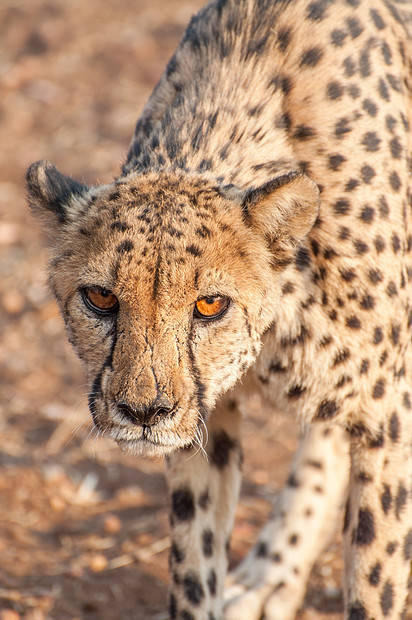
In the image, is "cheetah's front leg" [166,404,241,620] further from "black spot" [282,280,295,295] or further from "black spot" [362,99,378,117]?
"black spot" [362,99,378,117]

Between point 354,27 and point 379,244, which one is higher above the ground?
point 354,27

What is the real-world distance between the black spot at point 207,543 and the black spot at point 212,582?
70 millimetres

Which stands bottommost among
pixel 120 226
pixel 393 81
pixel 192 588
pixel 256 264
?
pixel 192 588

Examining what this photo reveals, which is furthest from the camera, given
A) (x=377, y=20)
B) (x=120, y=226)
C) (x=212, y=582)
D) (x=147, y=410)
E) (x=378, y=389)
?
(x=212, y=582)

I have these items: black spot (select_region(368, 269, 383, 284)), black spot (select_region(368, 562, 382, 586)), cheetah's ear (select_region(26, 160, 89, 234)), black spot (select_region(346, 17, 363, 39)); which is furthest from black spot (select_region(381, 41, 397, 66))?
black spot (select_region(368, 562, 382, 586))

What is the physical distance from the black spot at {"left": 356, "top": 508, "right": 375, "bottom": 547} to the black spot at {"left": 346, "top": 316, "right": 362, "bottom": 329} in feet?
2.14

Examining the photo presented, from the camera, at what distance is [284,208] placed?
2.84m

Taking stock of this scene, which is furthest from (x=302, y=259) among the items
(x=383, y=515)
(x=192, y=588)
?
(x=192, y=588)

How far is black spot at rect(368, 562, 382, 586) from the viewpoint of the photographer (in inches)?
127

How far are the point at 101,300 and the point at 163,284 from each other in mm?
222

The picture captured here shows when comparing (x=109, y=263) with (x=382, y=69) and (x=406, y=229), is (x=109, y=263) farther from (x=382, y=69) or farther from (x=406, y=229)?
(x=382, y=69)

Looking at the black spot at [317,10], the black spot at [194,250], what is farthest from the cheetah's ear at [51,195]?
the black spot at [317,10]

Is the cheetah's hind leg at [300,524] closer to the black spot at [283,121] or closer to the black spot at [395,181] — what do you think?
the black spot at [395,181]

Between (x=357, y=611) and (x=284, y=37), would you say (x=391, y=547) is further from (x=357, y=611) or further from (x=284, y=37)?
(x=284, y=37)
